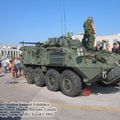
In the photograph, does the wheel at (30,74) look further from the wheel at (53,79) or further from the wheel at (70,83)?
the wheel at (70,83)

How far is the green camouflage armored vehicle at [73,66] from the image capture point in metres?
9.01

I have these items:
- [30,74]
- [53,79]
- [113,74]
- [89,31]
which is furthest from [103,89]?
[30,74]

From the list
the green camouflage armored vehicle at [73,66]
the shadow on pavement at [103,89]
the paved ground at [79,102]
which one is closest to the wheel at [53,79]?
the green camouflage armored vehicle at [73,66]

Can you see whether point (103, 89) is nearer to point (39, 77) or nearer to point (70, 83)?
point (70, 83)

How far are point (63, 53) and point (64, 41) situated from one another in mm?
1574

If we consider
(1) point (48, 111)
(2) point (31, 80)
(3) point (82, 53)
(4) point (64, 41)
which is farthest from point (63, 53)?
(2) point (31, 80)

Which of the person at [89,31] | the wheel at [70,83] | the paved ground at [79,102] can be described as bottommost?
the paved ground at [79,102]

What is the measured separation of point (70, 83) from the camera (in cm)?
935

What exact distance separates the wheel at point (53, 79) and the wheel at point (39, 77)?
0.68 metres

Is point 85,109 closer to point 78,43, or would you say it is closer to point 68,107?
point 68,107

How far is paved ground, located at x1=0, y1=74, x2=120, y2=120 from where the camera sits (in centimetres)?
682

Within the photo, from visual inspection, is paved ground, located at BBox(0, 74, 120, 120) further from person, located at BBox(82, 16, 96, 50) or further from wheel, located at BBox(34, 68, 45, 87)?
person, located at BBox(82, 16, 96, 50)

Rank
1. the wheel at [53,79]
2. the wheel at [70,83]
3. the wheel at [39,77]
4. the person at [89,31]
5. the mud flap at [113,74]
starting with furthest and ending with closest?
the wheel at [39,77] < the person at [89,31] < the wheel at [53,79] < the mud flap at [113,74] < the wheel at [70,83]

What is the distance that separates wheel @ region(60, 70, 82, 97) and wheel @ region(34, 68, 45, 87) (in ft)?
6.40
